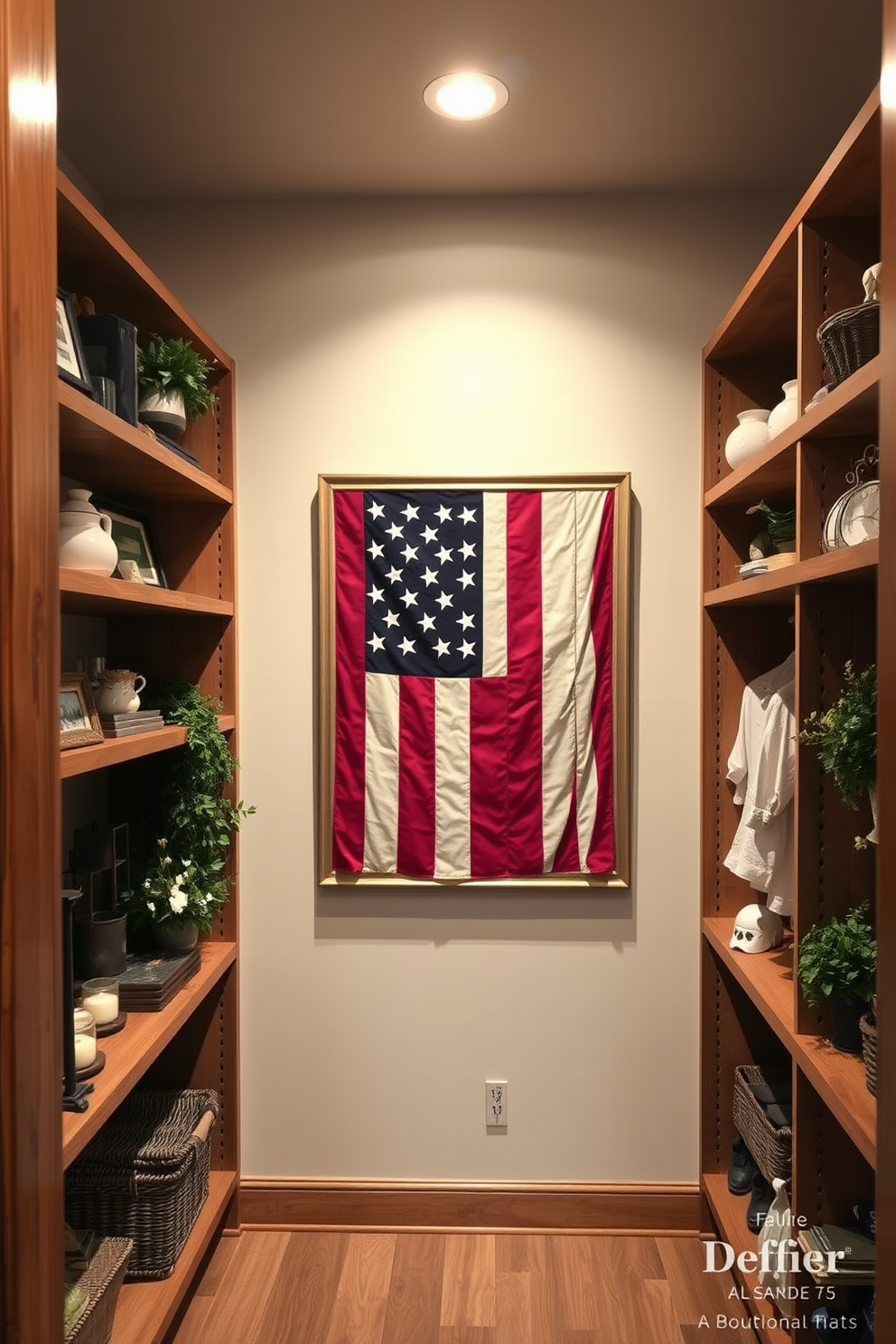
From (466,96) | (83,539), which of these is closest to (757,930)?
(83,539)

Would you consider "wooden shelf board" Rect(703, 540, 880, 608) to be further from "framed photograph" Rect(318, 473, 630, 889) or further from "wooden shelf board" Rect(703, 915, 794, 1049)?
"wooden shelf board" Rect(703, 915, 794, 1049)

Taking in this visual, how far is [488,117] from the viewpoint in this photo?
2.15 metres

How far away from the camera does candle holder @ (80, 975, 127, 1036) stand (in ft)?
6.28

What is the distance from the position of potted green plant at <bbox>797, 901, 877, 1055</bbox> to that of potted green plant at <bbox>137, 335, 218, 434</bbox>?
1726 mm

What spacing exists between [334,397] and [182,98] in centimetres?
77

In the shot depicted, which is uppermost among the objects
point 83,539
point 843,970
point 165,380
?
point 165,380

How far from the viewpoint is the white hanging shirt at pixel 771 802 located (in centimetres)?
219

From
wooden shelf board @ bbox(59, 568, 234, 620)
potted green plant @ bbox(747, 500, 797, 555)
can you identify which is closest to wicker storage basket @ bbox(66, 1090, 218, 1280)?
wooden shelf board @ bbox(59, 568, 234, 620)

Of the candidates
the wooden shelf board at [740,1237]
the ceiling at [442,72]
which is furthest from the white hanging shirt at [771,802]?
the ceiling at [442,72]

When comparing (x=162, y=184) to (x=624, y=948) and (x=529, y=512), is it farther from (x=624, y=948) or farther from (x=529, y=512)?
(x=624, y=948)

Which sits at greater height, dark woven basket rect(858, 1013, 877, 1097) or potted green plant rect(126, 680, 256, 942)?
potted green plant rect(126, 680, 256, 942)

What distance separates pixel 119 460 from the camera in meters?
1.91

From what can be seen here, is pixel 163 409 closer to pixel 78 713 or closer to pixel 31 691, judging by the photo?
pixel 78 713

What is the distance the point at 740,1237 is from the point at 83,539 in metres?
2.12
